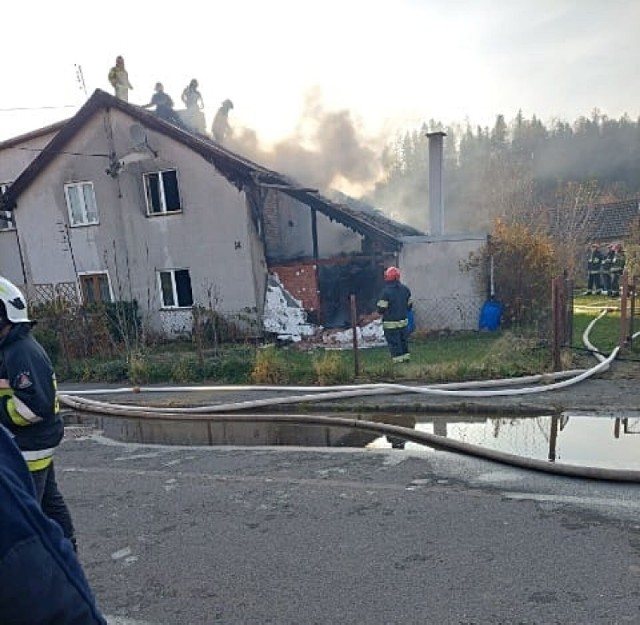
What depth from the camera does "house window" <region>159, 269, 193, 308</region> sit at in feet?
47.2

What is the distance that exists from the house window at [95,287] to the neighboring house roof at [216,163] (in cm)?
322

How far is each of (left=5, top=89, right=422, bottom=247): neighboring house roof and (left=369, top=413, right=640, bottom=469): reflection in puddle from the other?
7359mm

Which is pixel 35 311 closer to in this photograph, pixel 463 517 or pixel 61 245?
pixel 61 245

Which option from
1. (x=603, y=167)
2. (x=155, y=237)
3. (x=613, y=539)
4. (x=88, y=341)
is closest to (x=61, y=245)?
(x=155, y=237)

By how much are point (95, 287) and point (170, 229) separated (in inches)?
124

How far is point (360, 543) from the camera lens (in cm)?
326

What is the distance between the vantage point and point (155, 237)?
563 inches

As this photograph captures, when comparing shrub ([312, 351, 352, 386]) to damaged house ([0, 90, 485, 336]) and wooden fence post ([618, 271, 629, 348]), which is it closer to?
wooden fence post ([618, 271, 629, 348])

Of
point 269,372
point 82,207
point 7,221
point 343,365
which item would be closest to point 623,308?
point 343,365

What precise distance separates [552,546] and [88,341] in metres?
10.3

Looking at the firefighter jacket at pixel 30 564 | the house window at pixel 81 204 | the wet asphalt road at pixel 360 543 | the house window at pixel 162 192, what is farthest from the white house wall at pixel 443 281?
the firefighter jacket at pixel 30 564

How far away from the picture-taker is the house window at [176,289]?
47.2 ft

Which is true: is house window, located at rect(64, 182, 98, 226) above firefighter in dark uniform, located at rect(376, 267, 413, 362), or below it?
above

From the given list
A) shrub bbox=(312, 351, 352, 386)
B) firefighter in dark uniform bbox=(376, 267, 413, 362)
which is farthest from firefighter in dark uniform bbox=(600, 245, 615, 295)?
shrub bbox=(312, 351, 352, 386)
